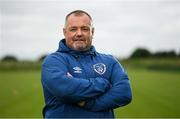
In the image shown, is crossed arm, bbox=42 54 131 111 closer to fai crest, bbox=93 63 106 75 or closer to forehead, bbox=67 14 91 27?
fai crest, bbox=93 63 106 75

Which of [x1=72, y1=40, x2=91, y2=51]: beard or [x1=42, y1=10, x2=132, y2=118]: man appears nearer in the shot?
[x1=42, y1=10, x2=132, y2=118]: man

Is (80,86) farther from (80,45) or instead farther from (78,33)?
(78,33)

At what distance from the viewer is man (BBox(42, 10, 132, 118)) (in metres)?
4.71

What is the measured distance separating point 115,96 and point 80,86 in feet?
1.43

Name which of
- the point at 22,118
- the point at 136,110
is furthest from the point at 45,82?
the point at 136,110

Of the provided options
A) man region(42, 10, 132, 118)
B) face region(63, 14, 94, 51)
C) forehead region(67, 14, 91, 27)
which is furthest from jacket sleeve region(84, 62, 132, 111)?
forehead region(67, 14, 91, 27)

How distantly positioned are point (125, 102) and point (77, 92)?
60 cm

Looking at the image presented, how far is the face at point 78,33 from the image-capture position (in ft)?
15.9

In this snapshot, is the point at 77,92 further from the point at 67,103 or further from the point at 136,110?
the point at 136,110

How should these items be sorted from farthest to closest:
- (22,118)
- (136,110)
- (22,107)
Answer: (22,107) → (136,110) → (22,118)

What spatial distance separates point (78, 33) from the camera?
484 centimetres

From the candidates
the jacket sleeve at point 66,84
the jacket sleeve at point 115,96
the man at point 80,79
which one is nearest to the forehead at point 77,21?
the man at point 80,79

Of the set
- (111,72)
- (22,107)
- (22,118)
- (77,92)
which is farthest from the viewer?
(22,107)

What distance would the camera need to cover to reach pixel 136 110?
Answer: 15.9 metres
